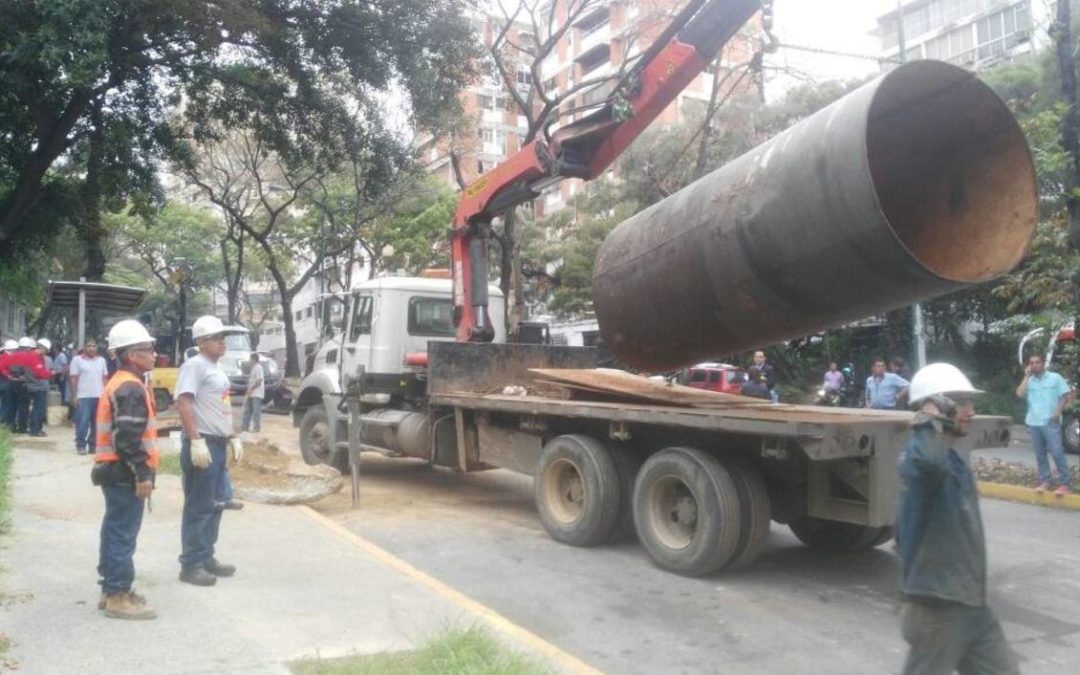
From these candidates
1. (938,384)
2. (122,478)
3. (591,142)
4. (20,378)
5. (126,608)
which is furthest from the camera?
(20,378)

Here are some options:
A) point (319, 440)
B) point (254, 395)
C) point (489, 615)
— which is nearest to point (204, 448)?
point (489, 615)

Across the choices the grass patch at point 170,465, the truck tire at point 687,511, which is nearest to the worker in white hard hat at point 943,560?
the truck tire at point 687,511

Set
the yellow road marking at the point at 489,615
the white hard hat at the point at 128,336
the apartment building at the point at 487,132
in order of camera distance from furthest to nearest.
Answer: the apartment building at the point at 487,132 → the white hard hat at the point at 128,336 → the yellow road marking at the point at 489,615

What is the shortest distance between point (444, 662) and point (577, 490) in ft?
12.7

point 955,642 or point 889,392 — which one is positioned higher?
point 889,392

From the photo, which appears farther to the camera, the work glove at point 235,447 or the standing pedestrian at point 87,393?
the standing pedestrian at point 87,393

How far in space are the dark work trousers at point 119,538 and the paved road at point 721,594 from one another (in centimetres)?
214

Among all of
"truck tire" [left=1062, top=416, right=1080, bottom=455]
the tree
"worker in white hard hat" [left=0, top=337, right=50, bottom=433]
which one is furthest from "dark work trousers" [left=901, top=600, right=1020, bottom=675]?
"worker in white hard hat" [left=0, top=337, right=50, bottom=433]

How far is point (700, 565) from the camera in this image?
21.1ft

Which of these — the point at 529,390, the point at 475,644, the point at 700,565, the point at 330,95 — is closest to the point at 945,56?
the point at 330,95

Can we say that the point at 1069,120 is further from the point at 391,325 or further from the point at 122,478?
the point at 122,478

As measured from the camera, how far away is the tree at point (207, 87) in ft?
41.7

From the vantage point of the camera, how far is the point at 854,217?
556 centimetres

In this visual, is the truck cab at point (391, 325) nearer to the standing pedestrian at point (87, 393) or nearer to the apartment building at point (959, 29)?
the standing pedestrian at point (87, 393)
